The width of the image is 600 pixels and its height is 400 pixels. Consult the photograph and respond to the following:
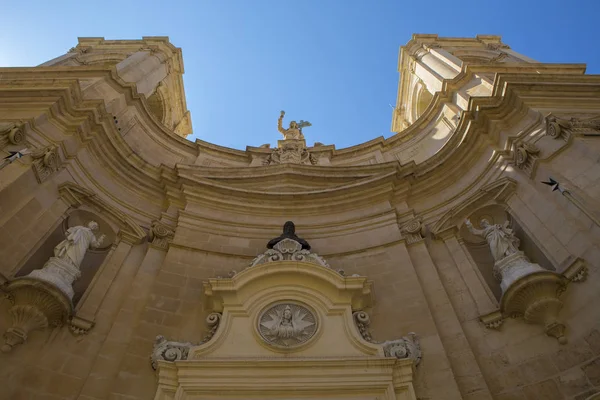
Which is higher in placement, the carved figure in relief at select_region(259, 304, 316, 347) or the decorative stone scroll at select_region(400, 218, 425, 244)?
the decorative stone scroll at select_region(400, 218, 425, 244)

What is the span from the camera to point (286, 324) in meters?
9.15

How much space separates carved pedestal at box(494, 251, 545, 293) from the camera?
9.00 m

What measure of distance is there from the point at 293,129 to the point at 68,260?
44.4 ft

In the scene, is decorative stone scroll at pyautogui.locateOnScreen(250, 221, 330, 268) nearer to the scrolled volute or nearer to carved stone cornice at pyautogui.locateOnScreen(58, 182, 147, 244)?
the scrolled volute

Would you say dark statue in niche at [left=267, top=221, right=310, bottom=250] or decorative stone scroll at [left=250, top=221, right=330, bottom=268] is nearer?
decorative stone scroll at [left=250, top=221, right=330, bottom=268]

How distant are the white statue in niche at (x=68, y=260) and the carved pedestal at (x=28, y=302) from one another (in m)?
0.17

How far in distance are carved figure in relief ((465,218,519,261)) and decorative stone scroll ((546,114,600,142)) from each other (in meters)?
2.54

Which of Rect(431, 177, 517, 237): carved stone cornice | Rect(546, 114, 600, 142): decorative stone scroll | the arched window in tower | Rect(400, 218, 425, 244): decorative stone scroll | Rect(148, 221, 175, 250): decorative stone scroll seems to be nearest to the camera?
Rect(546, 114, 600, 142): decorative stone scroll

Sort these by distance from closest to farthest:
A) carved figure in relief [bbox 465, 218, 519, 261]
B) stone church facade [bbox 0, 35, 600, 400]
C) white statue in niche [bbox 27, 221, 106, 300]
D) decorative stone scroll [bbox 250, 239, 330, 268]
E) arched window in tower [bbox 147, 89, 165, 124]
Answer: stone church facade [bbox 0, 35, 600, 400]
white statue in niche [bbox 27, 221, 106, 300]
carved figure in relief [bbox 465, 218, 519, 261]
decorative stone scroll [bbox 250, 239, 330, 268]
arched window in tower [bbox 147, 89, 165, 124]

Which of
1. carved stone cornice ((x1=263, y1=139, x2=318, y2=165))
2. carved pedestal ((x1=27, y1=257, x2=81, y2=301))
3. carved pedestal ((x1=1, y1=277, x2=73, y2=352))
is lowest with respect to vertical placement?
carved pedestal ((x1=1, y1=277, x2=73, y2=352))

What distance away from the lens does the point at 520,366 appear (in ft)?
27.1

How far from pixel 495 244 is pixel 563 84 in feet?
19.7

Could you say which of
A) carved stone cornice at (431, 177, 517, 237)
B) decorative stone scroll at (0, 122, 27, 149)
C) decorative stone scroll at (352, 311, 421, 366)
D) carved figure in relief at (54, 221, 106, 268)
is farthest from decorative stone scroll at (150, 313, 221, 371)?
carved stone cornice at (431, 177, 517, 237)

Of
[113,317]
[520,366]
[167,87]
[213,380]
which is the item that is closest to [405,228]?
[520,366]
